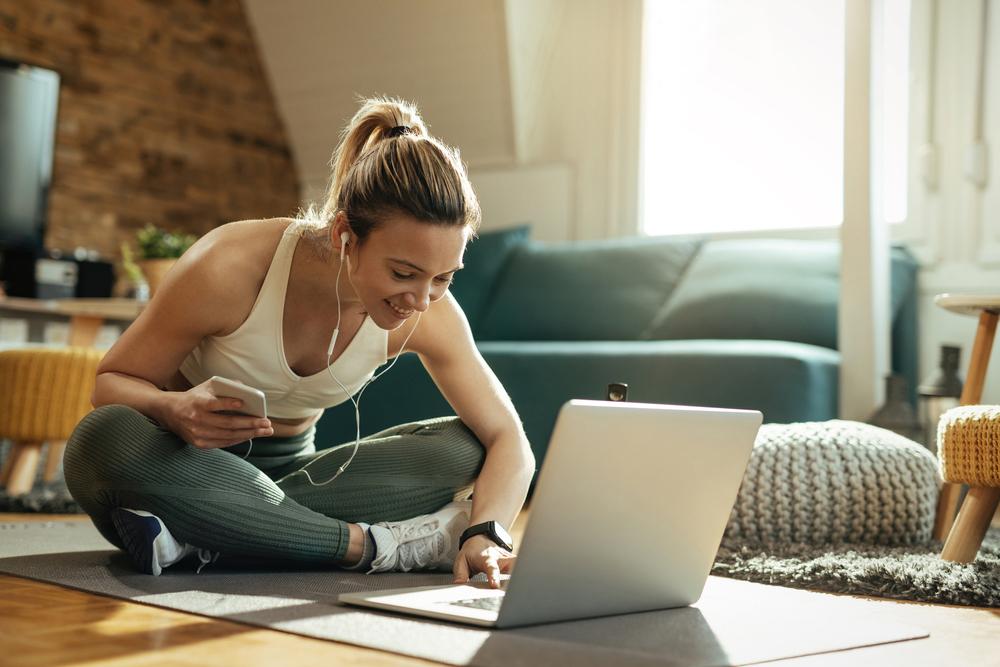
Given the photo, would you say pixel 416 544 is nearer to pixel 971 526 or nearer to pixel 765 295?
pixel 971 526

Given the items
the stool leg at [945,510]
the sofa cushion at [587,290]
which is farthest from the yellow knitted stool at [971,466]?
the sofa cushion at [587,290]

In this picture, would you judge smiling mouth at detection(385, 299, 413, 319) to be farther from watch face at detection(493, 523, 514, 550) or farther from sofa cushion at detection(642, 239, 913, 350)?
sofa cushion at detection(642, 239, 913, 350)

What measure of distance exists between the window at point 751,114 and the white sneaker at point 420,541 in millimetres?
2388

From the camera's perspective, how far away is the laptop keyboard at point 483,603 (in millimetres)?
1276

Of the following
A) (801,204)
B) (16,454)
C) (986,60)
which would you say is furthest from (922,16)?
(16,454)

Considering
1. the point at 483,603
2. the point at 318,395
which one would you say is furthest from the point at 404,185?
the point at 483,603

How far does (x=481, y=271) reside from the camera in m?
3.86

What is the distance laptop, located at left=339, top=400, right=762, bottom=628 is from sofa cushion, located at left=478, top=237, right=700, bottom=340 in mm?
2161

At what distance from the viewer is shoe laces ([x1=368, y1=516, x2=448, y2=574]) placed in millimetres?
1653

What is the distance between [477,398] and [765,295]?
68.7 inches

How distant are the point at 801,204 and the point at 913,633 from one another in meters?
2.74

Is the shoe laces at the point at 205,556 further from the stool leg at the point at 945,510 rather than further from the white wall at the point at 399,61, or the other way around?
the white wall at the point at 399,61

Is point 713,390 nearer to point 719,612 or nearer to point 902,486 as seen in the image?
point 902,486

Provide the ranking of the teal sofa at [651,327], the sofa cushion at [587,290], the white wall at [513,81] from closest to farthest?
the teal sofa at [651,327] < the sofa cushion at [587,290] < the white wall at [513,81]
